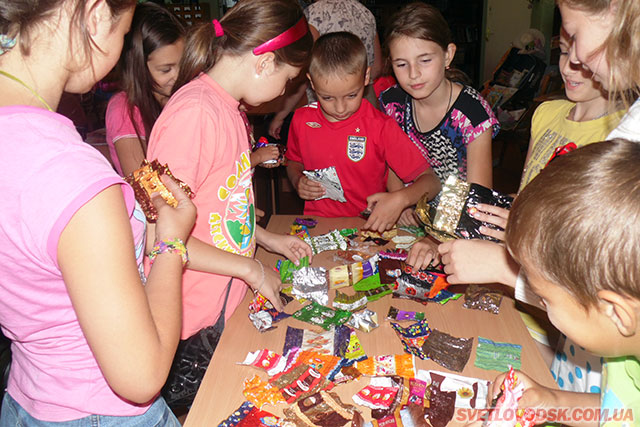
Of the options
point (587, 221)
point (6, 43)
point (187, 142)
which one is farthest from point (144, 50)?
point (587, 221)

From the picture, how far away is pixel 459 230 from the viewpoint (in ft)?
4.67

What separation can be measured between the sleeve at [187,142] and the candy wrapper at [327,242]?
63 cm

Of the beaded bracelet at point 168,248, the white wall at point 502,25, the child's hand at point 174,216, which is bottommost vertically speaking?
the white wall at point 502,25

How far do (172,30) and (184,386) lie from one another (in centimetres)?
152

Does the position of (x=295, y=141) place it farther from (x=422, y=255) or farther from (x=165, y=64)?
(x=422, y=255)

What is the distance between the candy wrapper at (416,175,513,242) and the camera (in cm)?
140

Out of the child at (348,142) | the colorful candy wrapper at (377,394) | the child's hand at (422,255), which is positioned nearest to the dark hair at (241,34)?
the child at (348,142)

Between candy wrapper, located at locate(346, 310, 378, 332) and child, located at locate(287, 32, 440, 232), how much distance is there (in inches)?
27.6

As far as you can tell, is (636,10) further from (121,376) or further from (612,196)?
(121,376)

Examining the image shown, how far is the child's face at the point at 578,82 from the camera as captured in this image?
1.53m

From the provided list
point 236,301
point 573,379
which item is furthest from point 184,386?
point 573,379

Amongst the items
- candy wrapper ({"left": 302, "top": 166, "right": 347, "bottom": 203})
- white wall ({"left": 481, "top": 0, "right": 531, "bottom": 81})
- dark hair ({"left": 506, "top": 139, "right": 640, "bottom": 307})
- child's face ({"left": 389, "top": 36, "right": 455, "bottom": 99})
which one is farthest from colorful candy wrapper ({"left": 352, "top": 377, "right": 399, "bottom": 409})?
white wall ({"left": 481, "top": 0, "right": 531, "bottom": 81})

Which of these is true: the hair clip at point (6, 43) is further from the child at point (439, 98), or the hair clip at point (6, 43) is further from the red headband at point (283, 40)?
the child at point (439, 98)

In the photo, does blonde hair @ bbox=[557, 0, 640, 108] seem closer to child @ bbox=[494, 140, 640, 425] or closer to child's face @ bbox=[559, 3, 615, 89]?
child's face @ bbox=[559, 3, 615, 89]
